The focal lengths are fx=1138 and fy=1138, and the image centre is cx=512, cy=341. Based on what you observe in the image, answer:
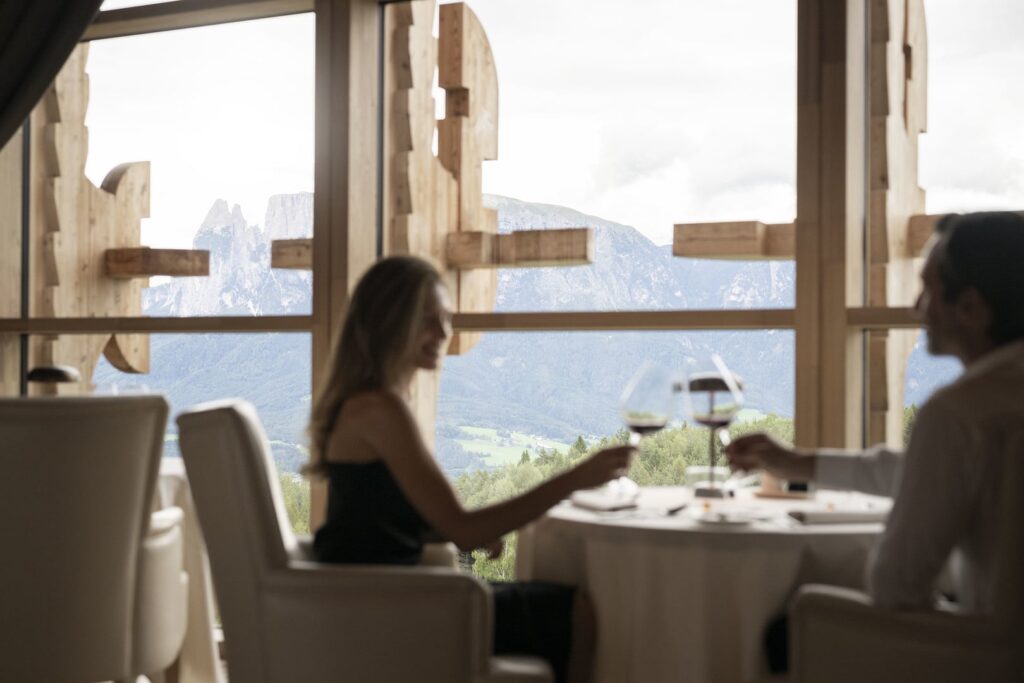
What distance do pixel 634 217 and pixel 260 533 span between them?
1.83 meters

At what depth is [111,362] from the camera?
14.9ft

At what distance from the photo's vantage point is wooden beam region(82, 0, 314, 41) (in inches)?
164

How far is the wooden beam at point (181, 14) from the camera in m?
4.17

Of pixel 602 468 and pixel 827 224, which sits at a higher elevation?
pixel 827 224

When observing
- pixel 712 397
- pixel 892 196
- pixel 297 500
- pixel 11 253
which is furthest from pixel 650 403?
pixel 11 253

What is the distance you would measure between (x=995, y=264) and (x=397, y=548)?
126 cm

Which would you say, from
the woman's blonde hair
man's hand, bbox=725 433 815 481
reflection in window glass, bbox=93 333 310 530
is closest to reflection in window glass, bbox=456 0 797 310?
reflection in window glass, bbox=93 333 310 530

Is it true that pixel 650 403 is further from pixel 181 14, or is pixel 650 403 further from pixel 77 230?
pixel 77 230

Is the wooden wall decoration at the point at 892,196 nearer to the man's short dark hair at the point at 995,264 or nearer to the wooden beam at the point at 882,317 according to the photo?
the wooden beam at the point at 882,317

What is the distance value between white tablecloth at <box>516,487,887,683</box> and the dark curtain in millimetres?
2885

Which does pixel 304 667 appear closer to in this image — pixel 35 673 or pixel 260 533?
pixel 260 533

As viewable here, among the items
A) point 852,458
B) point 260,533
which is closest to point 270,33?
point 260,533

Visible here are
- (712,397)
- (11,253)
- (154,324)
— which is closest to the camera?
(712,397)

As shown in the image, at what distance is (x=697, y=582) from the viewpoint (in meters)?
2.13
